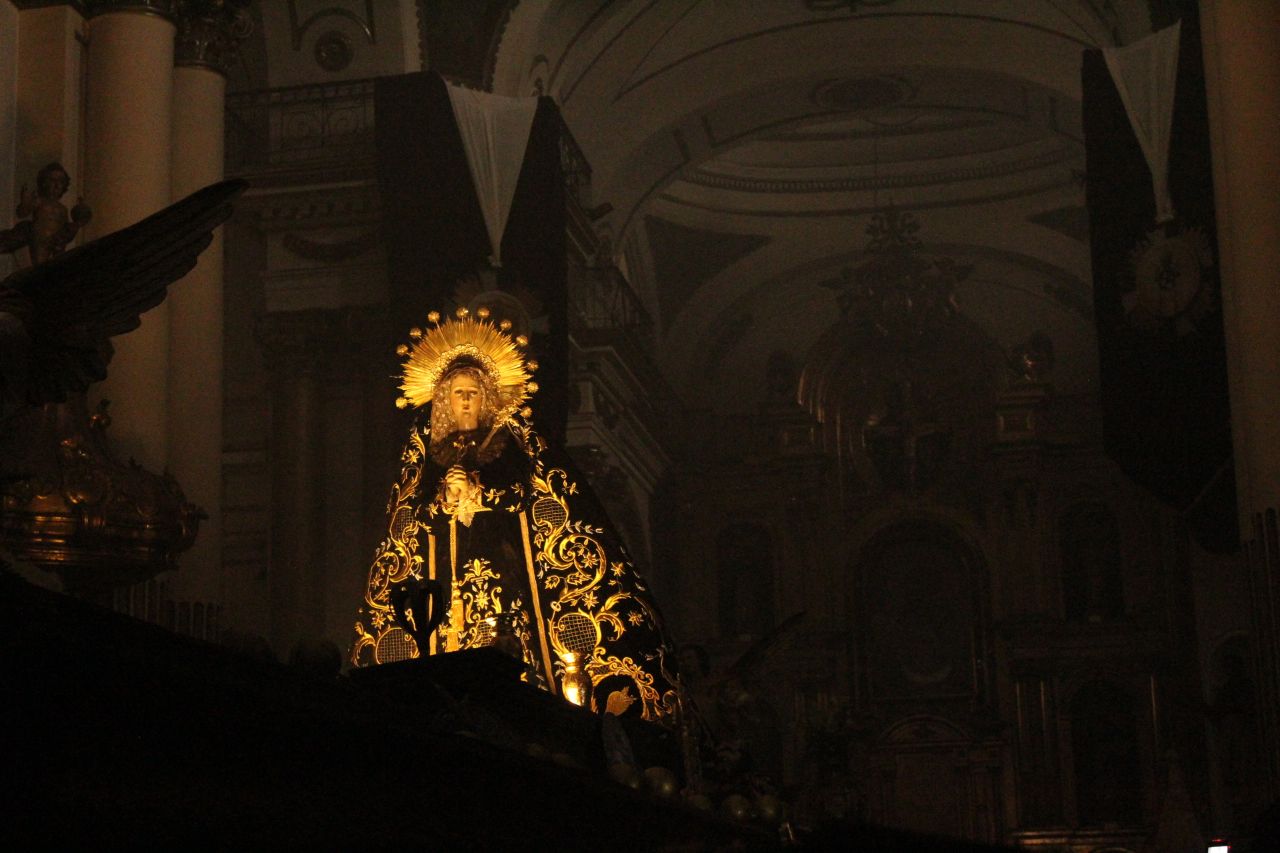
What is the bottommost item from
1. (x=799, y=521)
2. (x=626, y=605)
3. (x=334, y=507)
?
(x=626, y=605)

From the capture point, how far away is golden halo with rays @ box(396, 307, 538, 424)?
24.9 feet

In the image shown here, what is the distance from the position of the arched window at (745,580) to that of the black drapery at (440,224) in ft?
24.7

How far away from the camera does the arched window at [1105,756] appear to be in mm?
17016

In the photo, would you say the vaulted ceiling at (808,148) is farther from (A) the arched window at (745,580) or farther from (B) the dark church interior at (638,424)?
(A) the arched window at (745,580)

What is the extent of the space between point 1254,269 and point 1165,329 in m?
1.54

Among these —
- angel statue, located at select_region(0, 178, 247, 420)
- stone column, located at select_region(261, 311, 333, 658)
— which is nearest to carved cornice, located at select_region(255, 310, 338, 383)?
stone column, located at select_region(261, 311, 333, 658)

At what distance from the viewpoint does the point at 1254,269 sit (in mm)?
8133

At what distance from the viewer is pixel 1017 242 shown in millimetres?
18219

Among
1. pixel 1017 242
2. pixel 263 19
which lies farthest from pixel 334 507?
pixel 1017 242

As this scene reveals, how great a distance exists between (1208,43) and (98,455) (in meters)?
5.54

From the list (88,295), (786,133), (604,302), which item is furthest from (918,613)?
(88,295)

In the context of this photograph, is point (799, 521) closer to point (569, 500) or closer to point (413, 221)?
point (413, 221)

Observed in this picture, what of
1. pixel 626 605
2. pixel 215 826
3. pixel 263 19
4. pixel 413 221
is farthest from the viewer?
pixel 263 19

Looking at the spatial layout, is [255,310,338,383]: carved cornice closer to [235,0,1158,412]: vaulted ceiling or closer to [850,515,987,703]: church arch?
[235,0,1158,412]: vaulted ceiling
